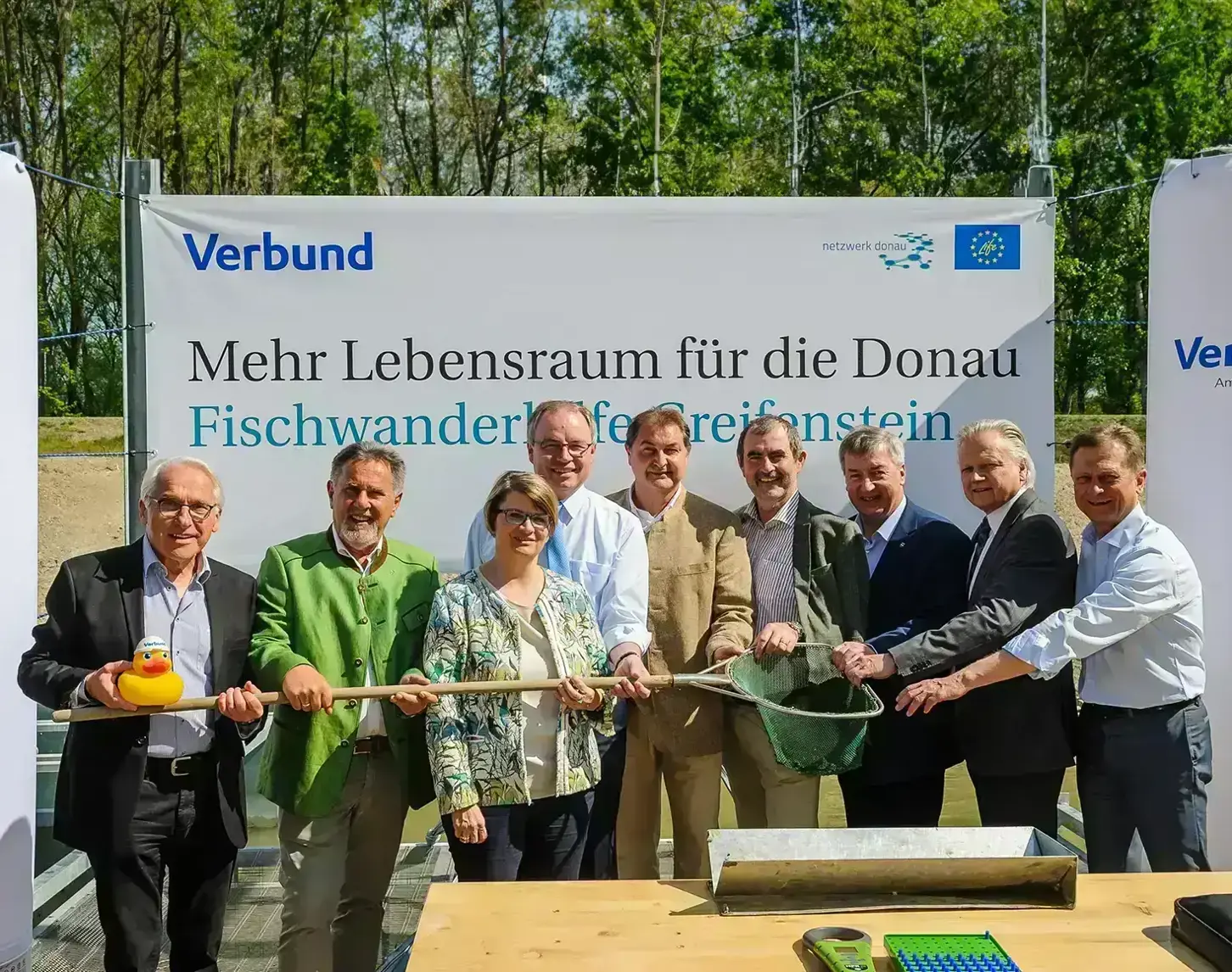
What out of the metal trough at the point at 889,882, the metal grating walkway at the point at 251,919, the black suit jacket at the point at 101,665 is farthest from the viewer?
the metal grating walkway at the point at 251,919

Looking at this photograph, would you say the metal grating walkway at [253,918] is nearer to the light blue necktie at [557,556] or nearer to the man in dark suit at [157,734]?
the man in dark suit at [157,734]

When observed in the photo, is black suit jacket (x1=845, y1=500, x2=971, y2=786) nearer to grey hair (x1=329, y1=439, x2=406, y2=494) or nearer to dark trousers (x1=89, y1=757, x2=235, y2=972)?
grey hair (x1=329, y1=439, x2=406, y2=494)

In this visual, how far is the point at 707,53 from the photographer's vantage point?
1253 inches

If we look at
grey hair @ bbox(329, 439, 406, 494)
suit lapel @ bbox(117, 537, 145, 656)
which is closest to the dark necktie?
grey hair @ bbox(329, 439, 406, 494)

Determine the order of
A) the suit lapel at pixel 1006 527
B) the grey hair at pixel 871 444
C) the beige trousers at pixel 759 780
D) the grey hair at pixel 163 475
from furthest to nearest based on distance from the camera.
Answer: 1. the grey hair at pixel 871 444
2. the beige trousers at pixel 759 780
3. the suit lapel at pixel 1006 527
4. the grey hair at pixel 163 475

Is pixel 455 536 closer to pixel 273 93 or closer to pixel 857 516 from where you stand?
pixel 857 516

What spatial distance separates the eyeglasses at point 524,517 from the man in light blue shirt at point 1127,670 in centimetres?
123

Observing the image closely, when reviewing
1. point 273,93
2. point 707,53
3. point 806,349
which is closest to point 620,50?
point 707,53

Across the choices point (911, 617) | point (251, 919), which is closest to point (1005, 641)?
point (911, 617)

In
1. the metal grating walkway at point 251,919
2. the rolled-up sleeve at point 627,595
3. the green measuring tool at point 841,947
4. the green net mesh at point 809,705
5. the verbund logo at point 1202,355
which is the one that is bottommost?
the metal grating walkway at point 251,919

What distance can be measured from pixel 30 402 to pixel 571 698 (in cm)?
208

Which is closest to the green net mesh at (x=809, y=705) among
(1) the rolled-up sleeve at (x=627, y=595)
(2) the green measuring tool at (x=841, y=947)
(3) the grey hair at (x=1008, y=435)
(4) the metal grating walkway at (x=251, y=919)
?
(1) the rolled-up sleeve at (x=627, y=595)

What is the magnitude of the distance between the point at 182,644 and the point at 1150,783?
9.64ft

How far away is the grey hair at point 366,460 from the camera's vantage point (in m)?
3.53
